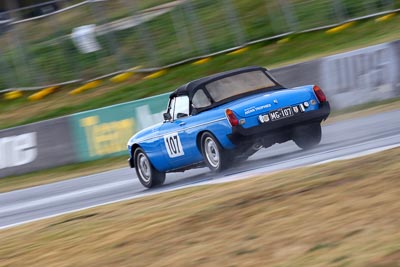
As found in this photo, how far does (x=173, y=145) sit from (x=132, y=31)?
12404mm

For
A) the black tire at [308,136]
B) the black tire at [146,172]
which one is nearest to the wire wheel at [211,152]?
the black tire at [308,136]

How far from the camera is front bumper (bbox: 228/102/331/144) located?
12.6m

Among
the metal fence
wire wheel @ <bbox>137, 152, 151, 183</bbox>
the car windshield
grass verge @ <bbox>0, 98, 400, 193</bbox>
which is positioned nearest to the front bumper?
the car windshield

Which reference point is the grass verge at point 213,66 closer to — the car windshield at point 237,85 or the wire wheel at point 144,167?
the wire wheel at point 144,167

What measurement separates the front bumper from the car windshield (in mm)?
931

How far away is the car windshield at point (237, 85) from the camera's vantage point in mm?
13469

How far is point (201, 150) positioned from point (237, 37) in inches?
512

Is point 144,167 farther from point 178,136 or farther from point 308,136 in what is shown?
point 308,136

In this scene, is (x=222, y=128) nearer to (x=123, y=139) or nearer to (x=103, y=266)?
(x=103, y=266)

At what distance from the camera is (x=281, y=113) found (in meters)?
12.8

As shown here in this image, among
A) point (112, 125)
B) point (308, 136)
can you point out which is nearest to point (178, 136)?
point (308, 136)

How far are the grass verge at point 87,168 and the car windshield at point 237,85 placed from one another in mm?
4572

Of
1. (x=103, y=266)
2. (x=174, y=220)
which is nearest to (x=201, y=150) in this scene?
(x=174, y=220)

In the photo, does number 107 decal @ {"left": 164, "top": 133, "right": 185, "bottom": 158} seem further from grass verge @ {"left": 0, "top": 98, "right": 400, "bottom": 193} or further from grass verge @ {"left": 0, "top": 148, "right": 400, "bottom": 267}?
grass verge @ {"left": 0, "top": 98, "right": 400, "bottom": 193}
